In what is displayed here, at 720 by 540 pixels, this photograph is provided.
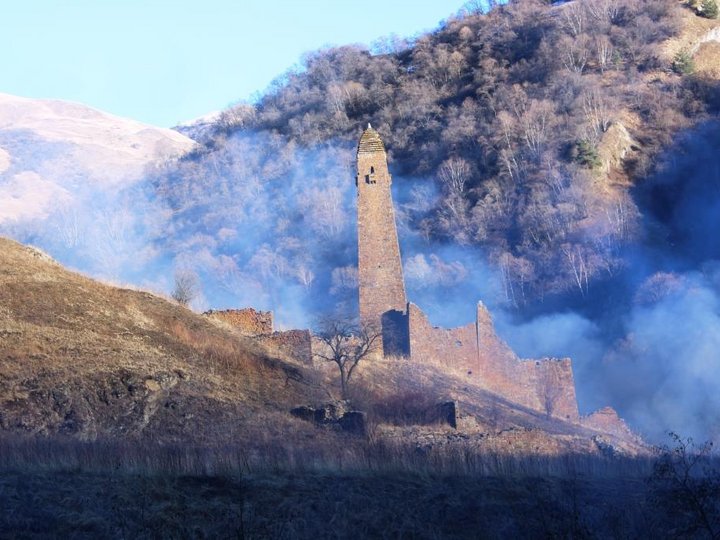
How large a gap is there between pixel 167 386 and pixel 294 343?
7.52 m

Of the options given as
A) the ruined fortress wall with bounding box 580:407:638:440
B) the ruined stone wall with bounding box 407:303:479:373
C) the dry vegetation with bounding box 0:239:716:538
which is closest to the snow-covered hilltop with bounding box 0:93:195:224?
the ruined stone wall with bounding box 407:303:479:373

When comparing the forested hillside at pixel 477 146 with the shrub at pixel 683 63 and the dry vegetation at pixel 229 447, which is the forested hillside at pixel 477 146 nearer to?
the shrub at pixel 683 63

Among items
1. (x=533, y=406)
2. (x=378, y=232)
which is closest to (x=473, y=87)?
(x=378, y=232)

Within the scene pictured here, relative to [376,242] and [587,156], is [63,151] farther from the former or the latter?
[376,242]

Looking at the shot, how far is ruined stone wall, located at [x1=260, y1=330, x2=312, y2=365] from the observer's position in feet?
97.8

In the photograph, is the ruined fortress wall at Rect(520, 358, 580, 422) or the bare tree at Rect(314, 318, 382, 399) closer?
the bare tree at Rect(314, 318, 382, 399)

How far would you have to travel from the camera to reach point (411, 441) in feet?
75.5

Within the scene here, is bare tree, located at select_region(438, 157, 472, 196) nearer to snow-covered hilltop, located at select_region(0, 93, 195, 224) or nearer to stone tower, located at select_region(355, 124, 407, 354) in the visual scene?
stone tower, located at select_region(355, 124, 407, 354)

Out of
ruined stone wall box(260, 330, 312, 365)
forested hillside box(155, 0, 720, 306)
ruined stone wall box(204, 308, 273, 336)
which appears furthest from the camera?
forested hillside box(155, 0, 720, 306)

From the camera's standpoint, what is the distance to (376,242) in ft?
135

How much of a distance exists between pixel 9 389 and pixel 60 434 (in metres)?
1.92

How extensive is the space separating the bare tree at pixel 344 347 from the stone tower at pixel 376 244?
3.62m

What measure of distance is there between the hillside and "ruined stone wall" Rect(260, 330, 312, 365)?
444 millimetres

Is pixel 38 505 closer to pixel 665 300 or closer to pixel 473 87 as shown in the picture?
pixel 665 300
